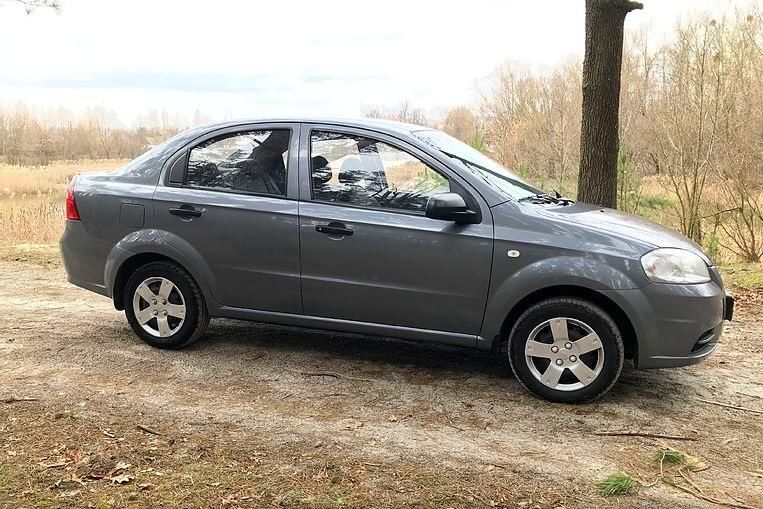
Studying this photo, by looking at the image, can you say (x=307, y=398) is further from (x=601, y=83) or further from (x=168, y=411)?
(x=601, y=83)

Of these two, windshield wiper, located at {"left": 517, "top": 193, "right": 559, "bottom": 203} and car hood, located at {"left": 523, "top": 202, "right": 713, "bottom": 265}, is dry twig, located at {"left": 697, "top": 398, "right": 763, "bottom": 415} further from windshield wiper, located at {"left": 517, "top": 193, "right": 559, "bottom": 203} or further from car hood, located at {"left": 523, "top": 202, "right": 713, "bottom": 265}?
windshield wiper, located at {"left": 517, "top": 193, "right": 559, "bottom": 203}

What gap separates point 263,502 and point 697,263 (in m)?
2.95

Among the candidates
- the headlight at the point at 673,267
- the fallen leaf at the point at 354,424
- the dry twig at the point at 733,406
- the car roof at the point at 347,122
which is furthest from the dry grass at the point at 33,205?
the dry twig at the point at 733,406

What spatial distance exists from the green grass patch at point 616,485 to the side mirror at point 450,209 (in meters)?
1.77

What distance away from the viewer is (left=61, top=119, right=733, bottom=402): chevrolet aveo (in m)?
4.09

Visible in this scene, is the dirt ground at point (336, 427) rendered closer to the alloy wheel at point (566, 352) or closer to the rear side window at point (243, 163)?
the alloy wheel at point (566, 352)

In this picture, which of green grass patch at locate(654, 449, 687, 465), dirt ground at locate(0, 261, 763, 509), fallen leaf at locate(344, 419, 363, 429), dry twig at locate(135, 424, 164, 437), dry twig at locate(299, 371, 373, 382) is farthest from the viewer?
dry twig at locate(299, 371, 373, 382)

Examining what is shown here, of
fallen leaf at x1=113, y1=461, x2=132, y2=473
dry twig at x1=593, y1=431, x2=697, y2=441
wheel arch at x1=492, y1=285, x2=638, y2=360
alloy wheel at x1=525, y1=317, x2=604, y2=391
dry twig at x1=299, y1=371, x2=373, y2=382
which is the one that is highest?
wheel arch at x1=492, y1=285, x2=638, y2=360

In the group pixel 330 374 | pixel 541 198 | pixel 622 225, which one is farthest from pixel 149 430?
pixel 622 225

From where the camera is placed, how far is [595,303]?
13.6 feet

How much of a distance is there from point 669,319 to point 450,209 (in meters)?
1.47

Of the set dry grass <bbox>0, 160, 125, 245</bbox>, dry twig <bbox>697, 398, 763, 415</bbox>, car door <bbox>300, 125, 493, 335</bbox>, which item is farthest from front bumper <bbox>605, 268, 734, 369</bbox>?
dry grass <bbox>0, 160, 125, 245</bbox>

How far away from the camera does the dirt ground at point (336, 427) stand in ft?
10.1

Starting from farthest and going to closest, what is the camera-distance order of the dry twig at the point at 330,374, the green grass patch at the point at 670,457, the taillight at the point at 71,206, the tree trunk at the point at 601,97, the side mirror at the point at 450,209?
the tree trunk at the point at 601,97, the taillight at the point at 71,206, the dry twig at the point at 330,374, the side mirror at the point at 450,209, the green grass patch at the point at 670,457
